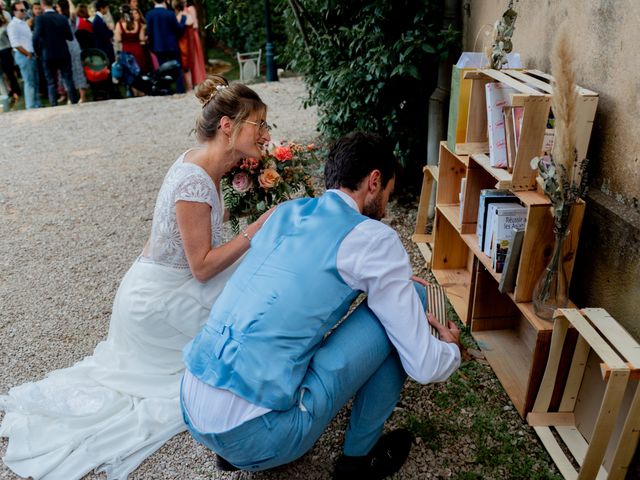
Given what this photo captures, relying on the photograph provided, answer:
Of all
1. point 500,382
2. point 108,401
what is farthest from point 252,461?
point 500,382

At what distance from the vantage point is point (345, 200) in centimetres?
213

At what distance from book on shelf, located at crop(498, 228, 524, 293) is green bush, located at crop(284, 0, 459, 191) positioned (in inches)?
76.7

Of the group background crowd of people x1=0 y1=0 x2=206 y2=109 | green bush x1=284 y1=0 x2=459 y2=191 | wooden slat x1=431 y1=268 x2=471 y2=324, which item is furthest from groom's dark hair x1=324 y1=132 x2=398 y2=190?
background crowd of people x1=0 y1=0 x2=206 y2=109

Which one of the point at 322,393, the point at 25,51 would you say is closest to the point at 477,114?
the point at 322,393

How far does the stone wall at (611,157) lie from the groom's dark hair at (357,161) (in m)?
1.05

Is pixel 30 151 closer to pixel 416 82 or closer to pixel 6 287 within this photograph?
pixel 6 287

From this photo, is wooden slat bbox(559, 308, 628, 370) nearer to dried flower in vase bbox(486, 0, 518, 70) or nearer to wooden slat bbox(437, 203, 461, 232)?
wooden slat bbox(437, 203, 461, 232)

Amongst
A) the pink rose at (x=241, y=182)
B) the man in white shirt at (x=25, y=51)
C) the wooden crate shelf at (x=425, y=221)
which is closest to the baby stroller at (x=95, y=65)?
the man in white shirt at (x=25, y=51)

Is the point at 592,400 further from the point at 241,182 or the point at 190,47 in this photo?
the point at 190,47

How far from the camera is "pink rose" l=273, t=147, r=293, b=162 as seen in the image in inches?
117

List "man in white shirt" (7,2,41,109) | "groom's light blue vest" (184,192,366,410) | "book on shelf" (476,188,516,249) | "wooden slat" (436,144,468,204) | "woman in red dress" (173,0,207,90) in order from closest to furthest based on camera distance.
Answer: "groom's light blue vest" (184,192,366,410) → "book on shelf" (476,188,516,249) → "wooden slat" (436,144,468,204) → "man in white shirt" (7,2,41,109) → "woman in red dress" (173,0,207,90)

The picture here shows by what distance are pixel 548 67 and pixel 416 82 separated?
1.71m

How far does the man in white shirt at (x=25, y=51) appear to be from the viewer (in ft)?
32.6

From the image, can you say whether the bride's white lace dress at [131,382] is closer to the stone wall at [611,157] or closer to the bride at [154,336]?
the bride at [154,336]
